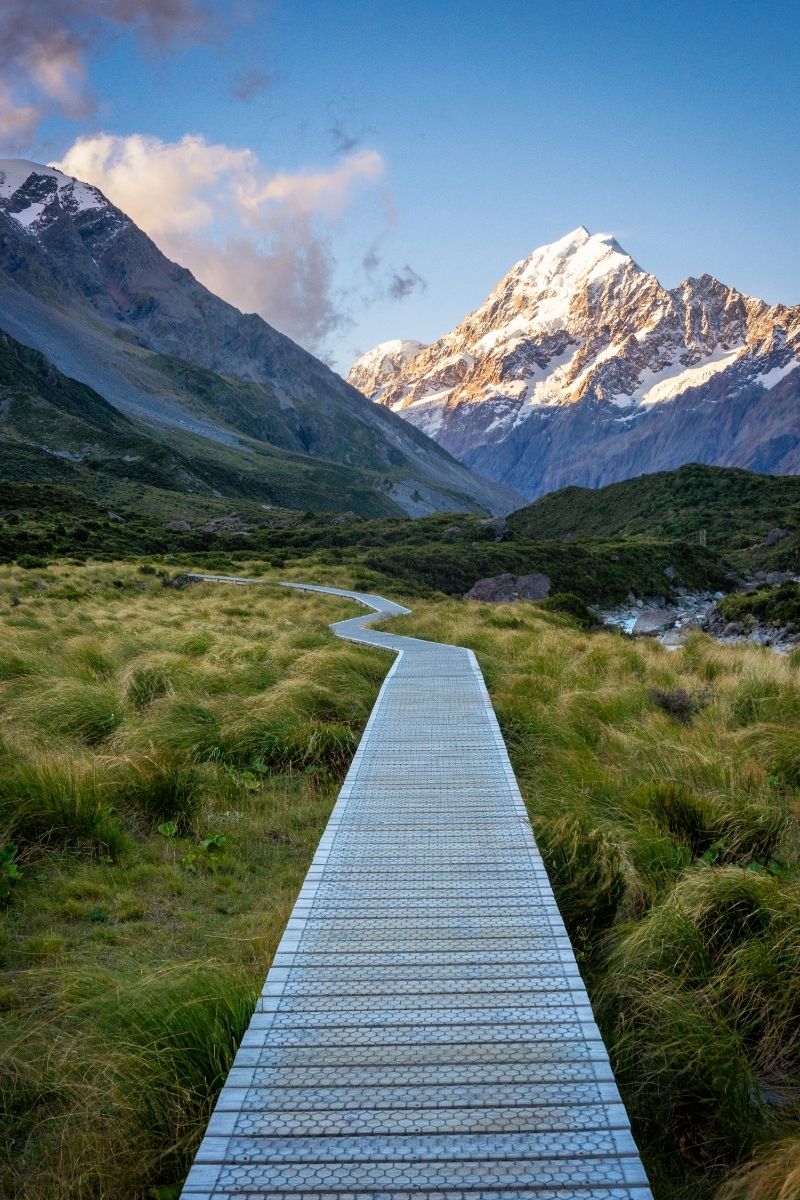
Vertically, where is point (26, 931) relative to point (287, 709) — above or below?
below

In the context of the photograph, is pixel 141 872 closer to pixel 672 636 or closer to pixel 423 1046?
pixel 423 1046

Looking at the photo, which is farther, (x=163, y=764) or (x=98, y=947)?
(x=163, y=764)

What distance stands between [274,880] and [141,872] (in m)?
0.97

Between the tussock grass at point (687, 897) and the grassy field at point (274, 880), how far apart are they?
0.05 ft

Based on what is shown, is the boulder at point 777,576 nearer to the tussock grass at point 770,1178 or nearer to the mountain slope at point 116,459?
the tussock grass at point 770,1178

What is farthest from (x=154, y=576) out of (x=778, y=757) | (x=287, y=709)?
(x=778, y=757)

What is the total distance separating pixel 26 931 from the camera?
16.3 ft

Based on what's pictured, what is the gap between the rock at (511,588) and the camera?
150 feet

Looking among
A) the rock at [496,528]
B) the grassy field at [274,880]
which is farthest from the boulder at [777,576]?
the grassy field at [274,880]

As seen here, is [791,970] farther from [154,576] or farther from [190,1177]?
[154,576]

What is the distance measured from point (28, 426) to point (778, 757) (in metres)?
141

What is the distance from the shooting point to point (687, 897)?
4.42 m

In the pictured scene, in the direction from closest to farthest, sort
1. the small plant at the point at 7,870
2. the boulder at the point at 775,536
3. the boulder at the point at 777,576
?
the small plant at the point at 7,870, the boulder at the point at 777,576, the boulder at the point at 775,536

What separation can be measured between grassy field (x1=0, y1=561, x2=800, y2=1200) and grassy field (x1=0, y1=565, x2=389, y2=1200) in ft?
0.06
